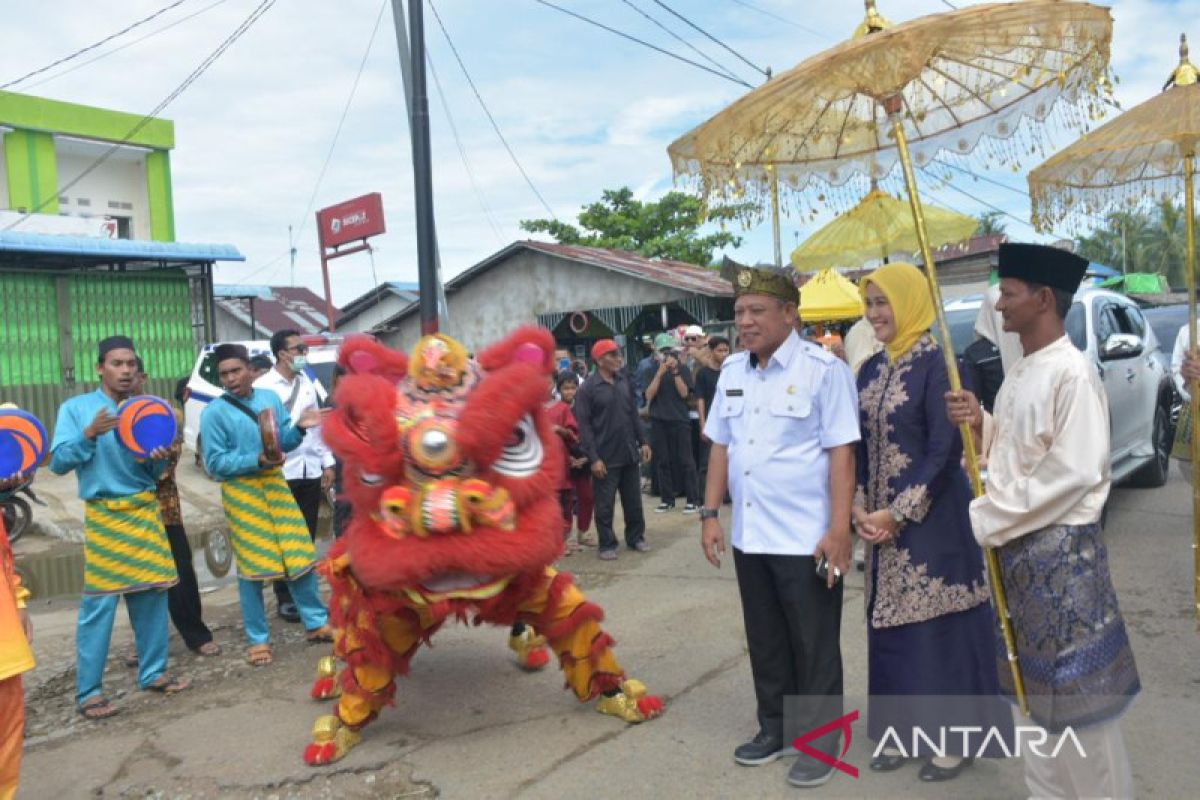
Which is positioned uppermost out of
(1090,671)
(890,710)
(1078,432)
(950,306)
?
(950,306)

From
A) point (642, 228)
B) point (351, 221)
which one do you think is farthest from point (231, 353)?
point (642, 228)

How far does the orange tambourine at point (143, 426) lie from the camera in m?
4.68

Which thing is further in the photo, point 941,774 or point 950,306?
point 950,306

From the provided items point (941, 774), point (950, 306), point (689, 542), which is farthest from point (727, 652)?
point (950, 306)

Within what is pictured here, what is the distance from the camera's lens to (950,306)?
8555mm

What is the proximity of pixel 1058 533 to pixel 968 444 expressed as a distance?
40 cm

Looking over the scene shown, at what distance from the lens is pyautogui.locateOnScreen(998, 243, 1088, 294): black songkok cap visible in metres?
2.78

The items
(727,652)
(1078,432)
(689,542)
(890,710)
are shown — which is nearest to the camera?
(1078,432)

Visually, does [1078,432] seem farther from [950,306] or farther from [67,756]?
[950,306]

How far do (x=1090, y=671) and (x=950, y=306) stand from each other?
250 inches

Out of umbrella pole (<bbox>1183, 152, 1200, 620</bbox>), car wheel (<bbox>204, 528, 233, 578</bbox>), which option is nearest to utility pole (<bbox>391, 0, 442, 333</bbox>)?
car wheel (<bbox>204, 528, 233, 578</bbox>)

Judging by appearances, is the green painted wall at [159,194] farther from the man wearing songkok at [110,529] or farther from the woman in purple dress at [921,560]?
the woman in purple dress at [921,560]

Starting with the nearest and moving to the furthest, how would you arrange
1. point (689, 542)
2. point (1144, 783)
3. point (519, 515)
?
point (1144, 783), point (519, 515), point (689, 542)

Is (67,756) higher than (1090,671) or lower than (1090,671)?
lower
